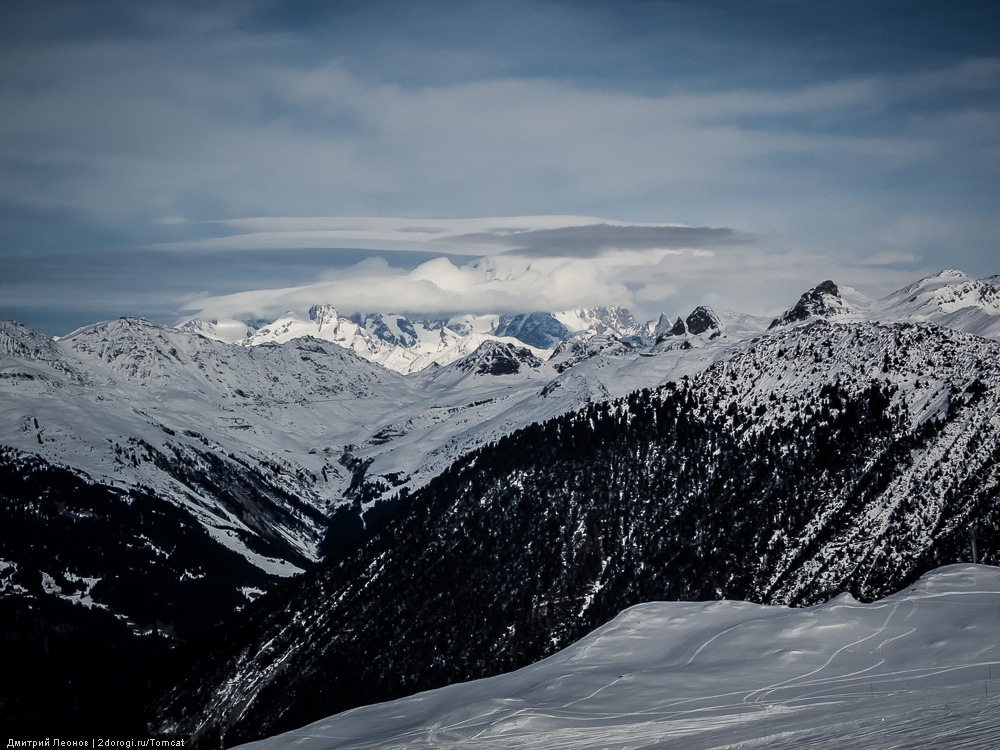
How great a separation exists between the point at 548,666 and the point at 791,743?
41.9m

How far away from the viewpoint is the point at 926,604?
89.3 m

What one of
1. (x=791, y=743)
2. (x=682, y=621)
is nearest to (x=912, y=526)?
(x=682, y=621)

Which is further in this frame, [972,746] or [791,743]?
[791,743]

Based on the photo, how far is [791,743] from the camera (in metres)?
59.2

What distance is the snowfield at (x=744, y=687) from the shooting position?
62500 mm

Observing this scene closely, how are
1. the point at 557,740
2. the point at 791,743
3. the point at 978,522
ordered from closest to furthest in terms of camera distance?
the point at 791,743, the point at 557,740, the point at 978,522

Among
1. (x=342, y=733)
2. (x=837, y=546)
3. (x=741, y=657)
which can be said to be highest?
(x=741, y=657)

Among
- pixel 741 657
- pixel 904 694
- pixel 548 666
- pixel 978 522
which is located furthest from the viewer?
pixel 978 522

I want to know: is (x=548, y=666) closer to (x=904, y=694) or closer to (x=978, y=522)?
(x=904, y=694)

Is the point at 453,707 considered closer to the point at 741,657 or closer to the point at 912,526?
the point at 741,657

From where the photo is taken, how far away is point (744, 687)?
78.1m

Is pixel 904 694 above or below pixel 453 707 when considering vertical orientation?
above

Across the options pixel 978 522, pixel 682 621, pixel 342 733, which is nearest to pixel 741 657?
pixel 682 621

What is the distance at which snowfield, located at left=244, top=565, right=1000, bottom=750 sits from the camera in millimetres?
62500
